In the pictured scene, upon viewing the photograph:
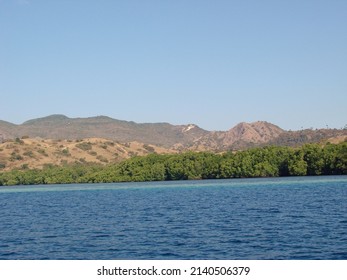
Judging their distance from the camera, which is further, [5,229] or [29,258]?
[5,229]

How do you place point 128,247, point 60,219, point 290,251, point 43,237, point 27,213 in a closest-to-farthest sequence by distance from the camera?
point 290,251
point 128,247
point 43,237
point 60,219
point 27,213

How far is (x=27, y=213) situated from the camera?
10131 cm

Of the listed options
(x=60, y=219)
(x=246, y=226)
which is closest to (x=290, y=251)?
(x=246, y=226)

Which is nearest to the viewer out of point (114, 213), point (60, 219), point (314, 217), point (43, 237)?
point (43, 237)

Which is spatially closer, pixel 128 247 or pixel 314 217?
pixel 128 247

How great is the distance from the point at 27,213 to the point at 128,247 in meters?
52.3

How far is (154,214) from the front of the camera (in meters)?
87.3

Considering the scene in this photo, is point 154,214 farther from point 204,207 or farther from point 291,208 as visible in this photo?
point 291,208
